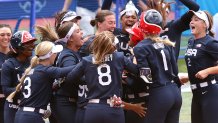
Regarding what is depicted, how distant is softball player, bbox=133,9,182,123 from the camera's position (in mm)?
6844

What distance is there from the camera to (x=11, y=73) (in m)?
7.62

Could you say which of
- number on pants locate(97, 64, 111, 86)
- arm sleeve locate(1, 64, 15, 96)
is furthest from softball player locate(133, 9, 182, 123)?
arm sleeve locate(1, 64, 15, 96)

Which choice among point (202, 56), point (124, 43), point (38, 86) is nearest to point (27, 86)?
point (38, 86)

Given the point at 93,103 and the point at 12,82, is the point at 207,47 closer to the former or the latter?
the point at 93,103

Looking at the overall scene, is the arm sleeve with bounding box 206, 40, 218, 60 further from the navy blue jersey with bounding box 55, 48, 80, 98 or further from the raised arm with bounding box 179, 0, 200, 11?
the navy blue jersey with bounding box 55, 48, 80, 98

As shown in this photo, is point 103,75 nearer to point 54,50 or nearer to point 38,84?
point 54,50

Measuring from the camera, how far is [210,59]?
7500 mm

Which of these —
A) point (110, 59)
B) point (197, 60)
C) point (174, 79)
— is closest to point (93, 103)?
point (110, 59)

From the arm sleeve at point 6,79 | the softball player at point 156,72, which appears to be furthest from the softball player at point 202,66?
the arm sleeve at point 6,79

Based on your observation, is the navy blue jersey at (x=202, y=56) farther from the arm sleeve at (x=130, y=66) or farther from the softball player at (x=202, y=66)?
the arm sleeve at (x=130, y=66)

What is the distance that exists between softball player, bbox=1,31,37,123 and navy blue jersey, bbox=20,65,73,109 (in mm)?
494

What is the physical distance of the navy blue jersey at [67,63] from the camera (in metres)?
7.10

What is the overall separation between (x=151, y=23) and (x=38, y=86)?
60.6 inches

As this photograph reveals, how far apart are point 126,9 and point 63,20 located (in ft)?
2.86
